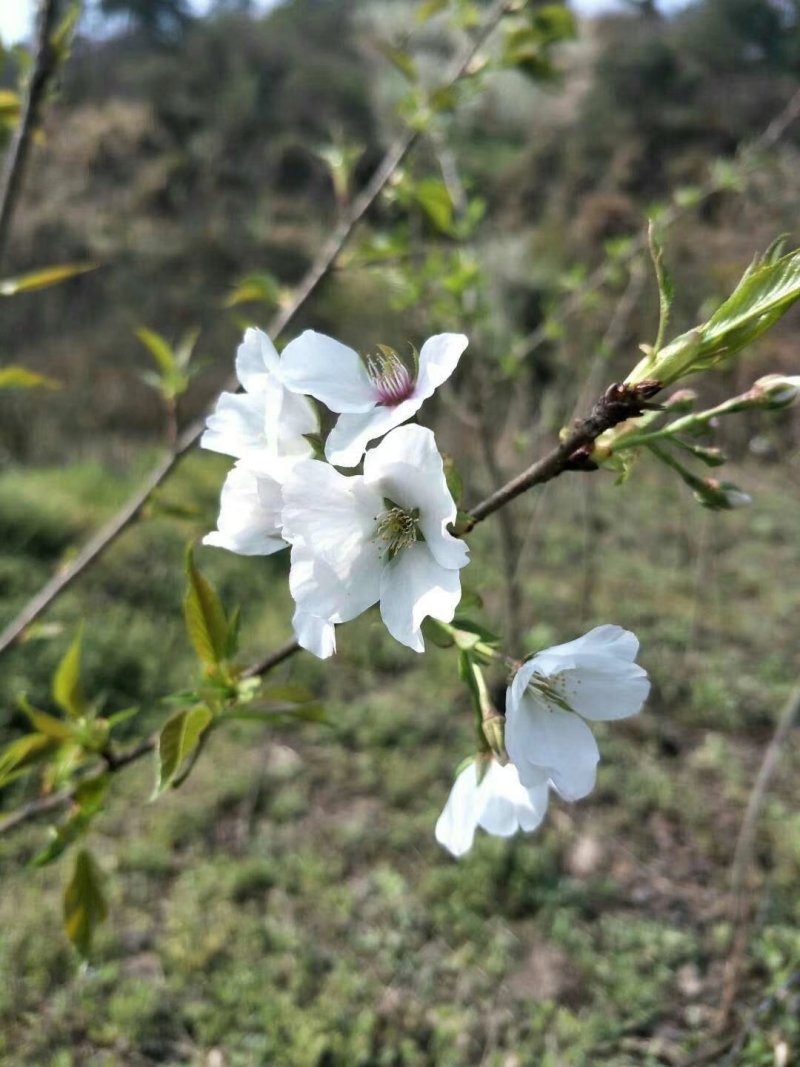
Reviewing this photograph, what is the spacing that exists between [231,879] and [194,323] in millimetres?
9102

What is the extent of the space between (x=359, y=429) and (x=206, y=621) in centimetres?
33

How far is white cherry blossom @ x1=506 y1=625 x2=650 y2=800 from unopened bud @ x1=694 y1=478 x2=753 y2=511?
0.12 metres

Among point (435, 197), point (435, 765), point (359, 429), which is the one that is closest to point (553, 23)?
point (435, 197)

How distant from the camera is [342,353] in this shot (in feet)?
1.98

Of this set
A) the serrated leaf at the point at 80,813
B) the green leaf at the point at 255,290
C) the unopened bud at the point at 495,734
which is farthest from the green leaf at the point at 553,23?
the serrated leaf at the point at 80,813

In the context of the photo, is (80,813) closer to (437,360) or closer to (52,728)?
(52,728)

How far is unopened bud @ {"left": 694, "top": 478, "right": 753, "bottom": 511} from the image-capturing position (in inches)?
24.1

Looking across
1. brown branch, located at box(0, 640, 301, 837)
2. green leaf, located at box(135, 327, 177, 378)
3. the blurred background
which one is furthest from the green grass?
brown branch, located at box(0, 640, 301, 837)

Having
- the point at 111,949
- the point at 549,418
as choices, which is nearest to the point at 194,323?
the point at 549,418

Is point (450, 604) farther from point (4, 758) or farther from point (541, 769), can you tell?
point (4, 758)

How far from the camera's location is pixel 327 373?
0.59 meters

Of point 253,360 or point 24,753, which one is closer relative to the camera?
point 253,360

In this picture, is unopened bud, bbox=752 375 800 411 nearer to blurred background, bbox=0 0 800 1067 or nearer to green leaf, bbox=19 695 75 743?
blurred background, bbox=0 0 800 1067

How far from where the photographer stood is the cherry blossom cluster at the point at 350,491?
54cm
